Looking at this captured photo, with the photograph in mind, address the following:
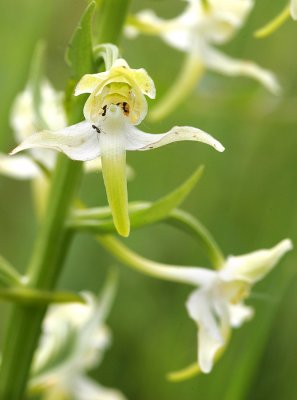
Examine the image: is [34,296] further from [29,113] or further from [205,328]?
[29,113]

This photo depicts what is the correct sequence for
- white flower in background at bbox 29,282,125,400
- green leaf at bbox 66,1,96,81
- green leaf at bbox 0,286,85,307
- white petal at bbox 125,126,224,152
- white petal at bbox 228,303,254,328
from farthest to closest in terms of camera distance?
1. white flower in background at bbox 29,282,125,400
2. white petal at bbox 228,303,254,328
3. green leaf at bbox 0,286,85,307
4. green leaf at bbox 66,1,96,81
5. white petal at bbox 125,126,224,152

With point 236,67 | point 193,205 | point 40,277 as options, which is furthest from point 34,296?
point 193,205

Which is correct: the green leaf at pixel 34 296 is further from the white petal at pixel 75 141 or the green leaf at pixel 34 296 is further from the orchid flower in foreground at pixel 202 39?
the orchid flower in foreground at pixel 202 39

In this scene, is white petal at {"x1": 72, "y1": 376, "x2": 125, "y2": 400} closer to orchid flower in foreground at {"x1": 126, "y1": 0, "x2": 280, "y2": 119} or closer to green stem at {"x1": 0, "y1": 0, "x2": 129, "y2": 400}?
green stem at {"x1": 0, "y1": 0, "x2": 129, "y2": 400}

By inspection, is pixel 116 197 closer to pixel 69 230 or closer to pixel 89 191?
pixel 69 230

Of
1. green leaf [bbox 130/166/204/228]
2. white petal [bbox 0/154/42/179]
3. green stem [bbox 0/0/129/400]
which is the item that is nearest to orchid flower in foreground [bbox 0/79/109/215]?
white petal [bbox 0/154/42/179]
